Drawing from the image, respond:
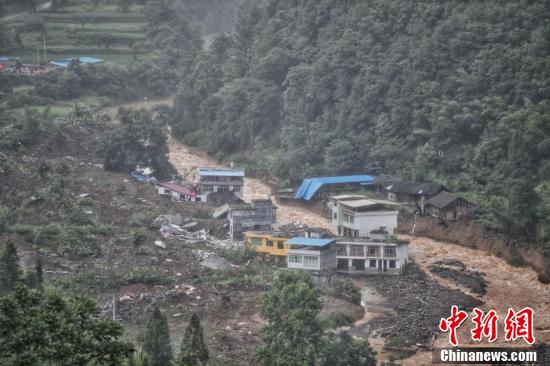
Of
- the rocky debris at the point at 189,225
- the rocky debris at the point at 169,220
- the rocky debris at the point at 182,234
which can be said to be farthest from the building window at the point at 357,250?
the rocky debris at the point at 169,220

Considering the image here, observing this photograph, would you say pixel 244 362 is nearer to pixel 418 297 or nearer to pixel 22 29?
pixel 418 297

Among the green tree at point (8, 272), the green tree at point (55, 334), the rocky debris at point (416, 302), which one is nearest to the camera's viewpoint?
the green tree at point (55, 334)

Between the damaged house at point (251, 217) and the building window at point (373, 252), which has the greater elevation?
the damaged house at point (251, 217)

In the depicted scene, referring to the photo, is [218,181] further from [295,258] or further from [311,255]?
[311,255]

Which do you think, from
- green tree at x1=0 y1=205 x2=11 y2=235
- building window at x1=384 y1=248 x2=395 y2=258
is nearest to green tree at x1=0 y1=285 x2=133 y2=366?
green tree at x1=0 y1=205 x2=11 y2=235

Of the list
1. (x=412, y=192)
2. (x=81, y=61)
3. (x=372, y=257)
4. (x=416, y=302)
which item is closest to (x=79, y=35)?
(x=81, y=61)

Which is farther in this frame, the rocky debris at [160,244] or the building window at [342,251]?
the rocky debris at [160,244]

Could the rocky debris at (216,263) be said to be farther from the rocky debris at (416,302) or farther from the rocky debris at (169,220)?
the rocky debris at (416,302)
